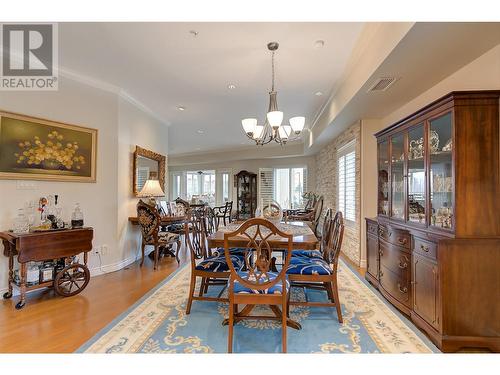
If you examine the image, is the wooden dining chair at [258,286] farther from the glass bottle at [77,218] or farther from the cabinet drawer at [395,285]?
the glass bottle at [77,218]

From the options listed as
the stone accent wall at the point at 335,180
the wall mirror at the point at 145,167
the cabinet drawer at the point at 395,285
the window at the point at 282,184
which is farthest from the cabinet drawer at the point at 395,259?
the window at the point at 282,184

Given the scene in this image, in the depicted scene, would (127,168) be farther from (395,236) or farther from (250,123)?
(395,236)

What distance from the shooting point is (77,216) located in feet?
10.7

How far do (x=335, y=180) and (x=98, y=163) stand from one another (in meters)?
4.70

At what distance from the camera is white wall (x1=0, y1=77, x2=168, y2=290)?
298 cm

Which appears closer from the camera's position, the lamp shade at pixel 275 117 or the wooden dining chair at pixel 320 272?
the wooden dining chair at pixel 320 272

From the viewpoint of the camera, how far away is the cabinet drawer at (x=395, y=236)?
2.43 metres

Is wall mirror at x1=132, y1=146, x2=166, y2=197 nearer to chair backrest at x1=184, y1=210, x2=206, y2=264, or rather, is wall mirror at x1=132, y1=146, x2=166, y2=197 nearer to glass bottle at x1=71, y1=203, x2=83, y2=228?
glass bottle at x1=71, y1=203, x2=83, y2=228

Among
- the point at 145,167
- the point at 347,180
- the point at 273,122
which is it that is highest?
the point at 273,122

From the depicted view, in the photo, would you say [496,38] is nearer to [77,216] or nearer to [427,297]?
[427,297]

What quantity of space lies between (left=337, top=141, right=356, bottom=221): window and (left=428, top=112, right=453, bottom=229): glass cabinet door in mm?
2209

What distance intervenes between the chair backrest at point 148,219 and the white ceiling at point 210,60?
6.02 ft

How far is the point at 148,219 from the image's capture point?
398 centimetres

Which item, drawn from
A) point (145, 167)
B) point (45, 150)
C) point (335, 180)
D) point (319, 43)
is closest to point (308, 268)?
point (319, 43)
